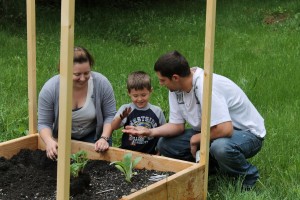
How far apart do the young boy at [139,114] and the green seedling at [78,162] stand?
420 millimetres

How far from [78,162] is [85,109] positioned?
523mm

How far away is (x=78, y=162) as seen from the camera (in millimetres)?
4426

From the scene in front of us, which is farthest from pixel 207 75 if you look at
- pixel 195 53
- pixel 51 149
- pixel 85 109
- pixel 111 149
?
pixel 195 53

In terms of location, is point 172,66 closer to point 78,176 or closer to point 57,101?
point 78,176

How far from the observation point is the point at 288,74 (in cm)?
801

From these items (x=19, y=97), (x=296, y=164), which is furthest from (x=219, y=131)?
(x=19, y=97)

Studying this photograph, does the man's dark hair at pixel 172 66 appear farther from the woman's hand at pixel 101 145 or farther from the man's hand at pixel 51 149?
the man's hand at pixel 51 149

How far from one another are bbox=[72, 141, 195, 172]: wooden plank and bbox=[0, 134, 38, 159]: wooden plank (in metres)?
0.42

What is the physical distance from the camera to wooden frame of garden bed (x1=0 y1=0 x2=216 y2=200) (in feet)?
9.70

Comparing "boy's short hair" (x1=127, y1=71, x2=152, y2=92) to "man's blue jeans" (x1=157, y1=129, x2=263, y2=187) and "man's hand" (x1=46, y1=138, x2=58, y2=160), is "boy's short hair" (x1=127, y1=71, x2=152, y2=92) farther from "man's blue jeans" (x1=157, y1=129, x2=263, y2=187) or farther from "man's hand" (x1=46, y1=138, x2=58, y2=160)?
"man's hand" (x1=46, y1=138, x2=58, y2=160)

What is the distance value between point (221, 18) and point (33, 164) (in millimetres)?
9581

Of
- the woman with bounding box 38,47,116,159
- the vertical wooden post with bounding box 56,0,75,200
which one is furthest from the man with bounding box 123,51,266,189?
the vertical wooden post with bounding box 56,0,75,200

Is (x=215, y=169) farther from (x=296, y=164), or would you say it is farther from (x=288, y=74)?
(x=288, y=74)

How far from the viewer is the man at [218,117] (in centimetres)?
424
